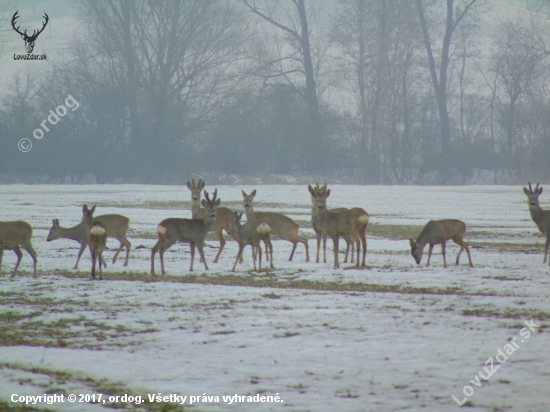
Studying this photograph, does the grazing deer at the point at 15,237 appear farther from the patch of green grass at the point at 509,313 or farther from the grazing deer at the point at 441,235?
the patch of green grass at the point at 509,313

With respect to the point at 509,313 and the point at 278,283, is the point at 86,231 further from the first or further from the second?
the point at 509,313

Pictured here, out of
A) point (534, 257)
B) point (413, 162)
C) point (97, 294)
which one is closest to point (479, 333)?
point (97, 294)

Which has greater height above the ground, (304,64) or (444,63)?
(304,64)

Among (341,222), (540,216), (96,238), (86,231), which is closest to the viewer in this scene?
(96,238)

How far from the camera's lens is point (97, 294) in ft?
30.8

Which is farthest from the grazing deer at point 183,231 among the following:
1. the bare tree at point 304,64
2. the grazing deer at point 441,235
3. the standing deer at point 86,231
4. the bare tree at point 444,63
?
the bare tree at point 444,63

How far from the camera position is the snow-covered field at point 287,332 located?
5480mm

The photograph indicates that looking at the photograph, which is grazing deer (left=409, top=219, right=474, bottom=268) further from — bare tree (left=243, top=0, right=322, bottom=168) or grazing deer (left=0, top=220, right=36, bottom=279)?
bare tree (left=243, top=0, right=322, bottom=168)

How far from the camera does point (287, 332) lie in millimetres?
7262

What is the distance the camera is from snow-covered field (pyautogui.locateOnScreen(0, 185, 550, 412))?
5.48 meters

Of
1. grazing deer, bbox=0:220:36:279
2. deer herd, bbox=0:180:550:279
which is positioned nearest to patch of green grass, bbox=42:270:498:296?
deer herd, bbox=0:180:550:279

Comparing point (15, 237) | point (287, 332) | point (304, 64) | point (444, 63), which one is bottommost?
point (287, 332)

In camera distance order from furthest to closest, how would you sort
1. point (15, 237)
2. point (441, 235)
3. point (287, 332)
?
point (441, 235) → point (15, 237) → point (287, 332)

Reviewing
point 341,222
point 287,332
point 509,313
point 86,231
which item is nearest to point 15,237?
point 86,231
